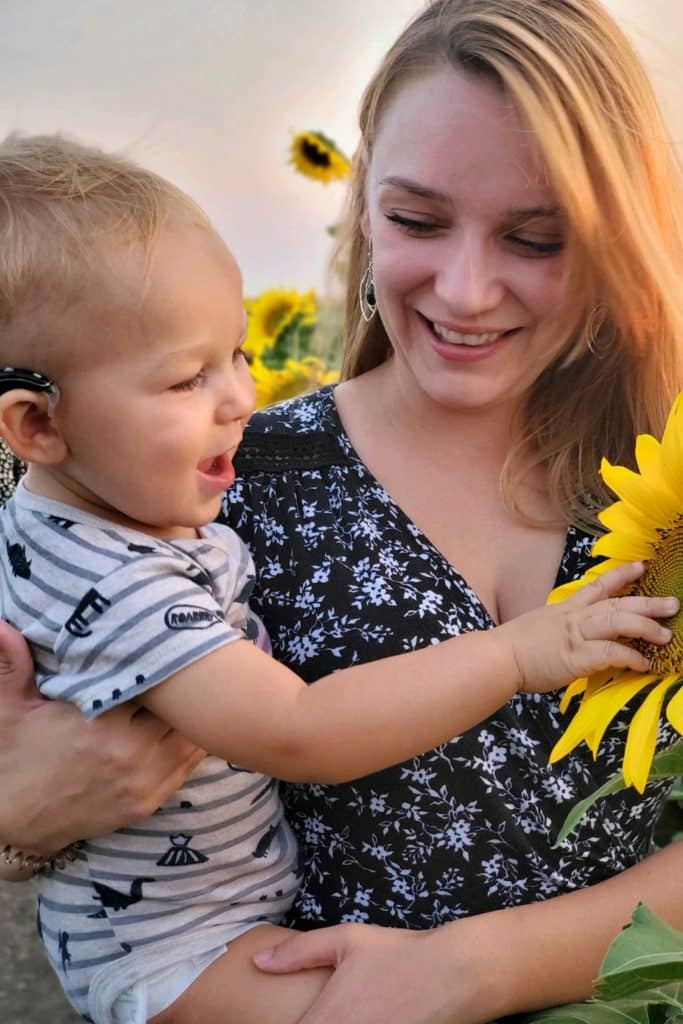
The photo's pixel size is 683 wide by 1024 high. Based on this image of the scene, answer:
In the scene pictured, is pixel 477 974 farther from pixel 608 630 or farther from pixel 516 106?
pixel 516 106

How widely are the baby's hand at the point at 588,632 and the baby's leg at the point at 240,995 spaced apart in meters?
0.46

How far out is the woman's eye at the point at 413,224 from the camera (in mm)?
1577

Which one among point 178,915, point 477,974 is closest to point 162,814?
point 178,915

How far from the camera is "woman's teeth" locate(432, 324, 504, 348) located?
160 centimetres

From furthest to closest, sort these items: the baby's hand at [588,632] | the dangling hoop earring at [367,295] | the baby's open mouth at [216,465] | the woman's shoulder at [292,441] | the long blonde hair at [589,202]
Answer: the dangling hoop earring at [367,295] < the woman's shoulder at [292,441] < the long blonde hair at [589,202] < the baby's open mouth at [216,465] < the baby's hand at [588,632]

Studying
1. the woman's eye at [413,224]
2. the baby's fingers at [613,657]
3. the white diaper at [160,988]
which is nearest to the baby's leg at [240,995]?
the white diaper at [160,988]

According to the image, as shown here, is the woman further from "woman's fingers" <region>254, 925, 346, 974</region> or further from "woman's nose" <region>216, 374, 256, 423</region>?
"woman's nose" <region>216, 374, 256, 423</region>

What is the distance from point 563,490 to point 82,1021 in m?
1.04

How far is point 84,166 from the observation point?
49.1 inches

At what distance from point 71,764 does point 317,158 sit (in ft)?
11.6

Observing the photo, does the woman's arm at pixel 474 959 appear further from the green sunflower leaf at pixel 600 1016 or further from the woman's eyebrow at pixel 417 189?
the woman's eyebrow at pixel 417 189

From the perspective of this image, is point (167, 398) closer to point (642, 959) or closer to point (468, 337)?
point (468, 337)

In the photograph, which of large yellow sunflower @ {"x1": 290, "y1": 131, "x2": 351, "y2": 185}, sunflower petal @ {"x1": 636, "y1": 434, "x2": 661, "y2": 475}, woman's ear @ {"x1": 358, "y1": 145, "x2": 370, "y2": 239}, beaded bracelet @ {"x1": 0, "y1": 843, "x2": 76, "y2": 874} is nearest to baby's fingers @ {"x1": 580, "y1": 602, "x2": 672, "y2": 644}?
sunflower petal @ {"x1": 636, "y1": 434, "x2": 661, "y2": 475}

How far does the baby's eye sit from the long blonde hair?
1.66 ft
